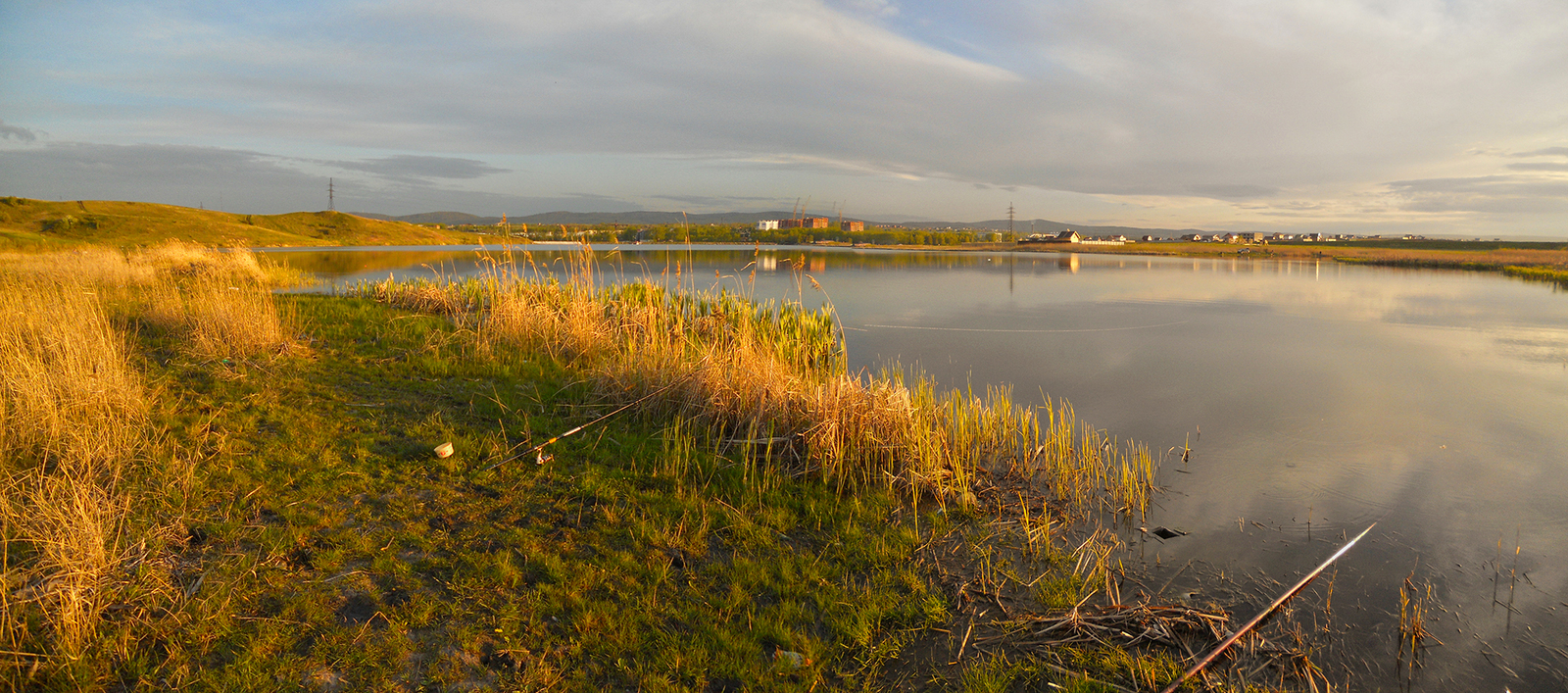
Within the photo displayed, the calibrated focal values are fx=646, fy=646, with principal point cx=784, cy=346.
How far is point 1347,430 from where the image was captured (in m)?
7.21

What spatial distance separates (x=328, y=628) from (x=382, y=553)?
643 millimetres

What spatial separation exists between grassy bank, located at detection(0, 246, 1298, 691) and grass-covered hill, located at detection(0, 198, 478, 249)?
54.2 feet

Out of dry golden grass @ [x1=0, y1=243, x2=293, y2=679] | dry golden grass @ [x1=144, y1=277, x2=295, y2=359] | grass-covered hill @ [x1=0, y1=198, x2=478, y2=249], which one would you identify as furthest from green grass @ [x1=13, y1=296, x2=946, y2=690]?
grass-covered hill @ [x1=0, y1=198, x2=478, y2=249]

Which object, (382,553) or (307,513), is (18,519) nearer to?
(307,513)

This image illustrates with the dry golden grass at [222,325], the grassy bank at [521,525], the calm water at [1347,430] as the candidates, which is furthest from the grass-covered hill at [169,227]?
the calm water at [1347,430]

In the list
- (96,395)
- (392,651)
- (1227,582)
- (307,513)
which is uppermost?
(96,395)

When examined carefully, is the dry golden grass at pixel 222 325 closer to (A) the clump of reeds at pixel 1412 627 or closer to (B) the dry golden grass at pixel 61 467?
(B) the dry golden grass at pixel 61 467

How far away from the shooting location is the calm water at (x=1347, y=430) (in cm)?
376

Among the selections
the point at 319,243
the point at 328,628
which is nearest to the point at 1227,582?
the point at 328,628

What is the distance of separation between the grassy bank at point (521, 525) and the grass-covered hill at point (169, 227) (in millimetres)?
16519

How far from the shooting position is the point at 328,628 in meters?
2.77

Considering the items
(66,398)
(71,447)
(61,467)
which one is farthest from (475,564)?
(66,398)

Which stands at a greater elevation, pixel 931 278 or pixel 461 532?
pixel 931 278

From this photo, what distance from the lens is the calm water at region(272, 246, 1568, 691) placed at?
3758 millimetres
